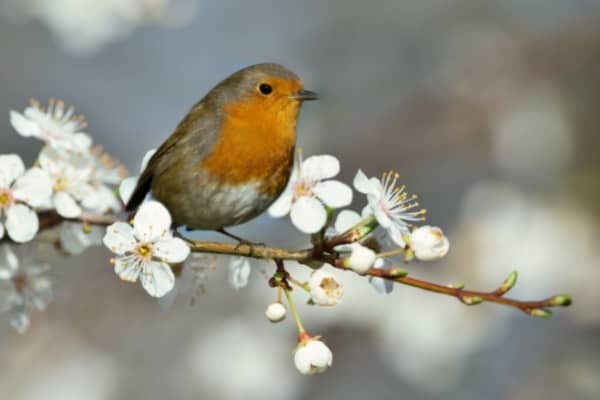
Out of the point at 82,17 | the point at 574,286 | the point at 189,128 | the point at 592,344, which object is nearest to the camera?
the point at 189,128

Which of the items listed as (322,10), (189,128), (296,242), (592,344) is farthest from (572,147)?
(189,128)

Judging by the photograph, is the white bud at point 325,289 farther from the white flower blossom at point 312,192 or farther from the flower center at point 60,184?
the flower center at point 60,184

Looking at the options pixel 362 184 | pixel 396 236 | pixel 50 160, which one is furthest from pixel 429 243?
pixel 50 160

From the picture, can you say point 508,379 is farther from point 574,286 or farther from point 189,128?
point 189,128

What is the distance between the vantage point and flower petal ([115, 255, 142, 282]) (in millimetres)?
1983

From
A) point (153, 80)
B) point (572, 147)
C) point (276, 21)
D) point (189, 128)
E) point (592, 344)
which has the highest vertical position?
point (276, 21)

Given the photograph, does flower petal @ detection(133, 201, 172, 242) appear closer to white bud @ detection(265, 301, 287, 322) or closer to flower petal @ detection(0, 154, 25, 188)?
white bud @ detection(265, 301, 287, 322)

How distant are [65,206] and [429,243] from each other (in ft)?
3.39

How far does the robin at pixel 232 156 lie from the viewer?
2551 millimetres

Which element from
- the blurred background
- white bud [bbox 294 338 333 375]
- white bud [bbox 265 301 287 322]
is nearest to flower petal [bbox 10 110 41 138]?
the blurred background

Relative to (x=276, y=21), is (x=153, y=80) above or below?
below

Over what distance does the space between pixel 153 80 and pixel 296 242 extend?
3.57 meters

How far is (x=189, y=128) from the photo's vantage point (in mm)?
2736

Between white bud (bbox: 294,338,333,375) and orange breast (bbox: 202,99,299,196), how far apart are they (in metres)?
0.74
